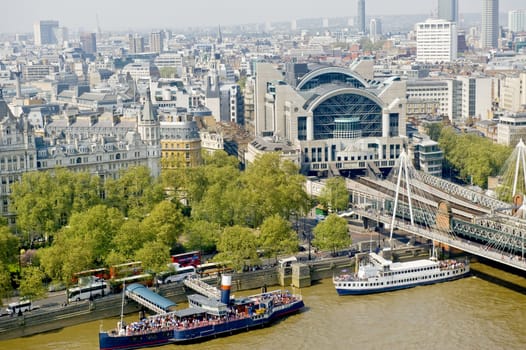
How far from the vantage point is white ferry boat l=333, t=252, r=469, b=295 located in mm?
43719

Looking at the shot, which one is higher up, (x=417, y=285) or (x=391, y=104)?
(x=391, y=104)

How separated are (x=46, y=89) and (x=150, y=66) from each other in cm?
2701

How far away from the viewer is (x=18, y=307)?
39875 millimetres

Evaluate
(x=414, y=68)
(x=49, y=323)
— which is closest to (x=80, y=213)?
(x=49, y=323)

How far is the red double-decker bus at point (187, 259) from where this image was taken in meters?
46.4

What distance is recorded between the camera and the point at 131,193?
55938 mm

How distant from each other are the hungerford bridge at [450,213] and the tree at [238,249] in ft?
28.6

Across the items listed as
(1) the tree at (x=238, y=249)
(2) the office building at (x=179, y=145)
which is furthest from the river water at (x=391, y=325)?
(2) the office building at (x=179, y=145)

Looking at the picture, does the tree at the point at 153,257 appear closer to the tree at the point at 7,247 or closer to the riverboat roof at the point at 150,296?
the riverboat roof at the point at 150,296

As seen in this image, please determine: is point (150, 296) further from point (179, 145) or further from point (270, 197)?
point (179, 145)

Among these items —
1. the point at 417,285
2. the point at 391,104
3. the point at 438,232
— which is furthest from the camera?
the point at 391,104

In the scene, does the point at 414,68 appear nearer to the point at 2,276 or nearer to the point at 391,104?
the point at 391,104

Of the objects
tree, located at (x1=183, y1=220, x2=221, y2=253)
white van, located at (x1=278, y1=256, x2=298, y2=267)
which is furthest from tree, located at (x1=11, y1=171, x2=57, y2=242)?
white van, located at (x1=278, y1=256, x2=298, y2=267)

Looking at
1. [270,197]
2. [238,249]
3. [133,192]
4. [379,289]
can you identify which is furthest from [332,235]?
[133,192]
